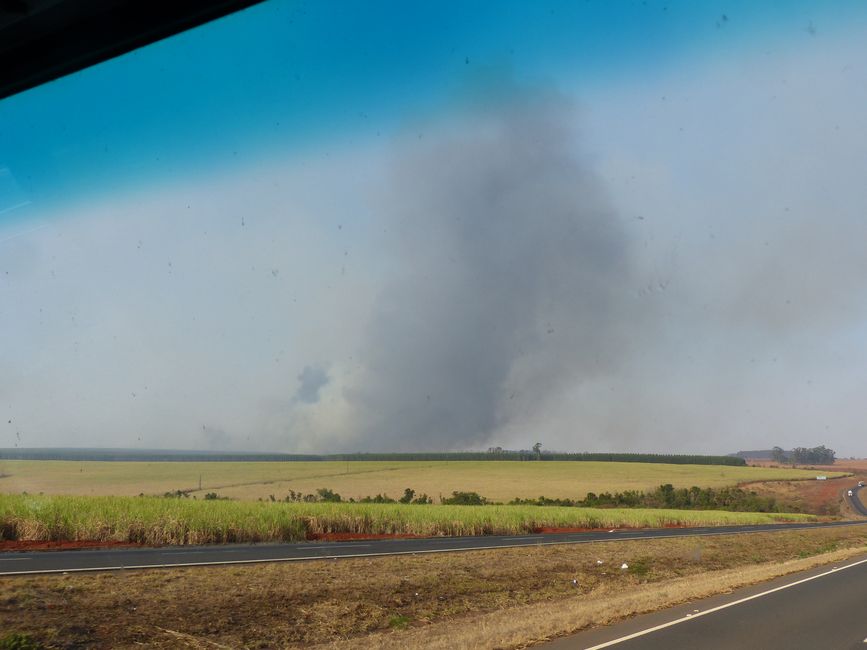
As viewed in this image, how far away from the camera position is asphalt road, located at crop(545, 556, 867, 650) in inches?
436

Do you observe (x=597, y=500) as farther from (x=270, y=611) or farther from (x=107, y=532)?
(x=270, y=611)

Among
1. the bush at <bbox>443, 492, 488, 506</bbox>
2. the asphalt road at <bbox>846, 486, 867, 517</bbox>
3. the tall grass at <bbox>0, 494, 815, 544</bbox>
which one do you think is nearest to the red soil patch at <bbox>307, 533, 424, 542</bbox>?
the tall grass at <bbox>0, 494, 815, 544</bbox>

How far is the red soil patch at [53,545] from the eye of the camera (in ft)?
84.1

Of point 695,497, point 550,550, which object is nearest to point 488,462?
point 695,497

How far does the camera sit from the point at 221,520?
104ft

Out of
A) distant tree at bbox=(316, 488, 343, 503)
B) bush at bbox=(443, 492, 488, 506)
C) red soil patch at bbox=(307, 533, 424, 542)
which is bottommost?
red soil patch at bbox=(307, 533, 424, 542)

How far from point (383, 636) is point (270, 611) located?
2602 mm

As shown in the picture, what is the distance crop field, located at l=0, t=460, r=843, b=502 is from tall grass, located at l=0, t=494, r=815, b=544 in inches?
53.7

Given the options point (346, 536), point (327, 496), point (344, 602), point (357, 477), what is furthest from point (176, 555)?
point (357, 477)

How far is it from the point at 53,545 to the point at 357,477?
66279 mm

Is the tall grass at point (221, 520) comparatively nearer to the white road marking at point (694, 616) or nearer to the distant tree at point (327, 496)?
the distant tree at point (327, 496)

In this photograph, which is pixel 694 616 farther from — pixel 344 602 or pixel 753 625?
pixel 344 602

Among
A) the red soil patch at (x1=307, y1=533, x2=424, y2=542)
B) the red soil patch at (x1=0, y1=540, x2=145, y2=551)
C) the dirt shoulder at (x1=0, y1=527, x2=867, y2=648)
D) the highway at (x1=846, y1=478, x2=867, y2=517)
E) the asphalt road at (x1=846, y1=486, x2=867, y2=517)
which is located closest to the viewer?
the dirt shoulder at (x1=0, y1=527, x2=867, y2=648)

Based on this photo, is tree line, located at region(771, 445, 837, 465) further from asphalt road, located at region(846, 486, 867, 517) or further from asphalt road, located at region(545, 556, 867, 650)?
asphalt road, located at region(545, 556, 867, 650)
